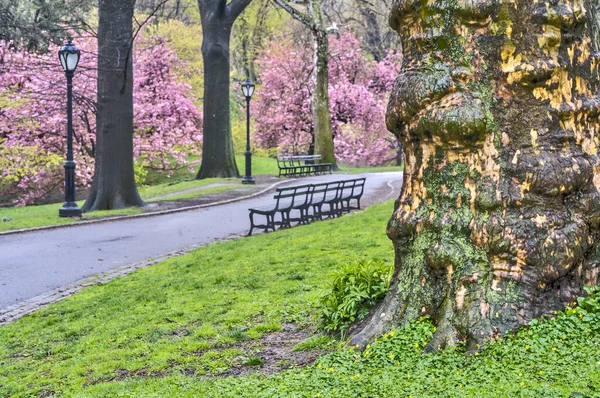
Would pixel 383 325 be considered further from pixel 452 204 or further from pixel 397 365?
pixel 452 204

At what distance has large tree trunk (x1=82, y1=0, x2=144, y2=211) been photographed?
18062mm

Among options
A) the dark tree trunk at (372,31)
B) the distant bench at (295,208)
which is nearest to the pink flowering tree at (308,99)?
the dark tree trunk at (372,31)

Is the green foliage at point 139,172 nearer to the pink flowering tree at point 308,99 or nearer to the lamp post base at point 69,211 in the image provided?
the lamp post base at point 69,211

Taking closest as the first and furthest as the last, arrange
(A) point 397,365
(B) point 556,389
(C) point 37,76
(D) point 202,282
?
(B) point 556,389 → (A) point 397,365 → (D) point 202,282 → (C) point 37,76

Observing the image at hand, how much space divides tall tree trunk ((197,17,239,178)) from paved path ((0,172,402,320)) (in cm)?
857

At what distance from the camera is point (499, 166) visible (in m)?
4.55

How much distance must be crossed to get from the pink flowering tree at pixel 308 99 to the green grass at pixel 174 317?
91.8ft

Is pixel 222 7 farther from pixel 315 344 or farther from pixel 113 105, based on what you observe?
pixel 315 344

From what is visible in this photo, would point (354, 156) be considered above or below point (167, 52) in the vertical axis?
below

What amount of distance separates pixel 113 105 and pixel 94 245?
6401 millimetres

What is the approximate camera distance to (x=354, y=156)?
1726 inches

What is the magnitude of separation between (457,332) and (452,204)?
86cm

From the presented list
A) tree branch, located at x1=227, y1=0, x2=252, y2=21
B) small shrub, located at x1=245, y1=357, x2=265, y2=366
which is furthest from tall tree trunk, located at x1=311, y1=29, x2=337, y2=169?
small shrub, located at x1=245, y1=357, x2=265, y2=366

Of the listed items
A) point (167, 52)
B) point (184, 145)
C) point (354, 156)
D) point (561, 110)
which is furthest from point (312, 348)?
point (354, 156)
